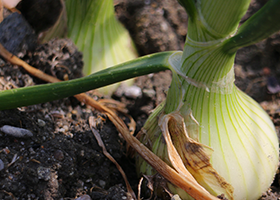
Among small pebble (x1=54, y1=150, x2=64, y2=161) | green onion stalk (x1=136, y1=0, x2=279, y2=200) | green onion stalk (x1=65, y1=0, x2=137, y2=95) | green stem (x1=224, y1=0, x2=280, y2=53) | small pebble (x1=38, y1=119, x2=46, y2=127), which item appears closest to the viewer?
green stem (x1=224, y1=0, x2=280, y2=53)

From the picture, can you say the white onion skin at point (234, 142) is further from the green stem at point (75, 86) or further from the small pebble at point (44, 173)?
the small pebble at point (44, 173)

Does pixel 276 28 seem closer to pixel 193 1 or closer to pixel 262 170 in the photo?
pixel 193 1

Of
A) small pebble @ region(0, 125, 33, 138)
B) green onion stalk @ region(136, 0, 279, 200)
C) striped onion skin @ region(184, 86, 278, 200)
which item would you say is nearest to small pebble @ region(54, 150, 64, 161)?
A: small pebble @ region(0, 125, 33, 138)

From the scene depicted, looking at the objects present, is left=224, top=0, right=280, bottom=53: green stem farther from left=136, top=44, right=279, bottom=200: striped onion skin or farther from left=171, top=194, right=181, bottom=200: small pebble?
left=171, top=194, right=181, bottom=200: small pebble

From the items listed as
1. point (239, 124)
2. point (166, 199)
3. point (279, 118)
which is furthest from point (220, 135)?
point (279, 118)

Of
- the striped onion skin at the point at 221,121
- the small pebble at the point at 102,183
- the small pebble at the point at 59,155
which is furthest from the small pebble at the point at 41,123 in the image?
the striped onion skin at the point at 221,121
